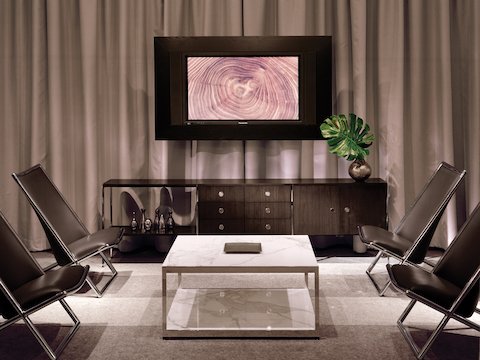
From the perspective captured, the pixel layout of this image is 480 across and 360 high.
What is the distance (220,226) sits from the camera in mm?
5426

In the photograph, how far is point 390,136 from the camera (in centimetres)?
575

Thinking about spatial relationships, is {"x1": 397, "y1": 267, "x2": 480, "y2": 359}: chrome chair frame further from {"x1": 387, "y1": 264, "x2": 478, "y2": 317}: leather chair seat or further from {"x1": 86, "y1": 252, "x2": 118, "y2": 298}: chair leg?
{"x1": 86, "y1": 252, "x2": 118, "y2": 298}: chair leg

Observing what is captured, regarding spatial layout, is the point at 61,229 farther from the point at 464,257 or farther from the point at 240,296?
the point at 464,257

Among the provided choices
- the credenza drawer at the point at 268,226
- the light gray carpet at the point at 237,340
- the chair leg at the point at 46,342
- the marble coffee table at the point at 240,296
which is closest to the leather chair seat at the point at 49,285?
the chair leg at the point at 46,342

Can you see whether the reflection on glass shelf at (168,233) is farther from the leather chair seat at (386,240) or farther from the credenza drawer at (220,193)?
the leather chair seat at (386,240)

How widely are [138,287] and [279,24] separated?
8.17 ft

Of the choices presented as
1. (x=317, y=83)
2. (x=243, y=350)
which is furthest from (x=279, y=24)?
(x=243, y=350)

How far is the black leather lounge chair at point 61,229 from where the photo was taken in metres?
4.35

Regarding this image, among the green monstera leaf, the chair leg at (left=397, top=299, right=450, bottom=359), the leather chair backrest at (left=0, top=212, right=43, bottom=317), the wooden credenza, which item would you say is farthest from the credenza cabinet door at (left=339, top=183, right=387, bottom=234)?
the leather chair backrest at (left=0, top=212, right=43, bottom=317)

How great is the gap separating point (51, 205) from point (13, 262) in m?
0.98

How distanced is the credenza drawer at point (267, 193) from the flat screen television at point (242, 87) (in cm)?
48

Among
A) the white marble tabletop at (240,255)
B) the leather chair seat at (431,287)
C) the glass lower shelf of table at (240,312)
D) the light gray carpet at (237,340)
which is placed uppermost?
the white marble tabletop at (240,255)

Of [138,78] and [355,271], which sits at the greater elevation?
[138,78]

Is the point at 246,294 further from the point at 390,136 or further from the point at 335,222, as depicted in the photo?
the point at 390,136
